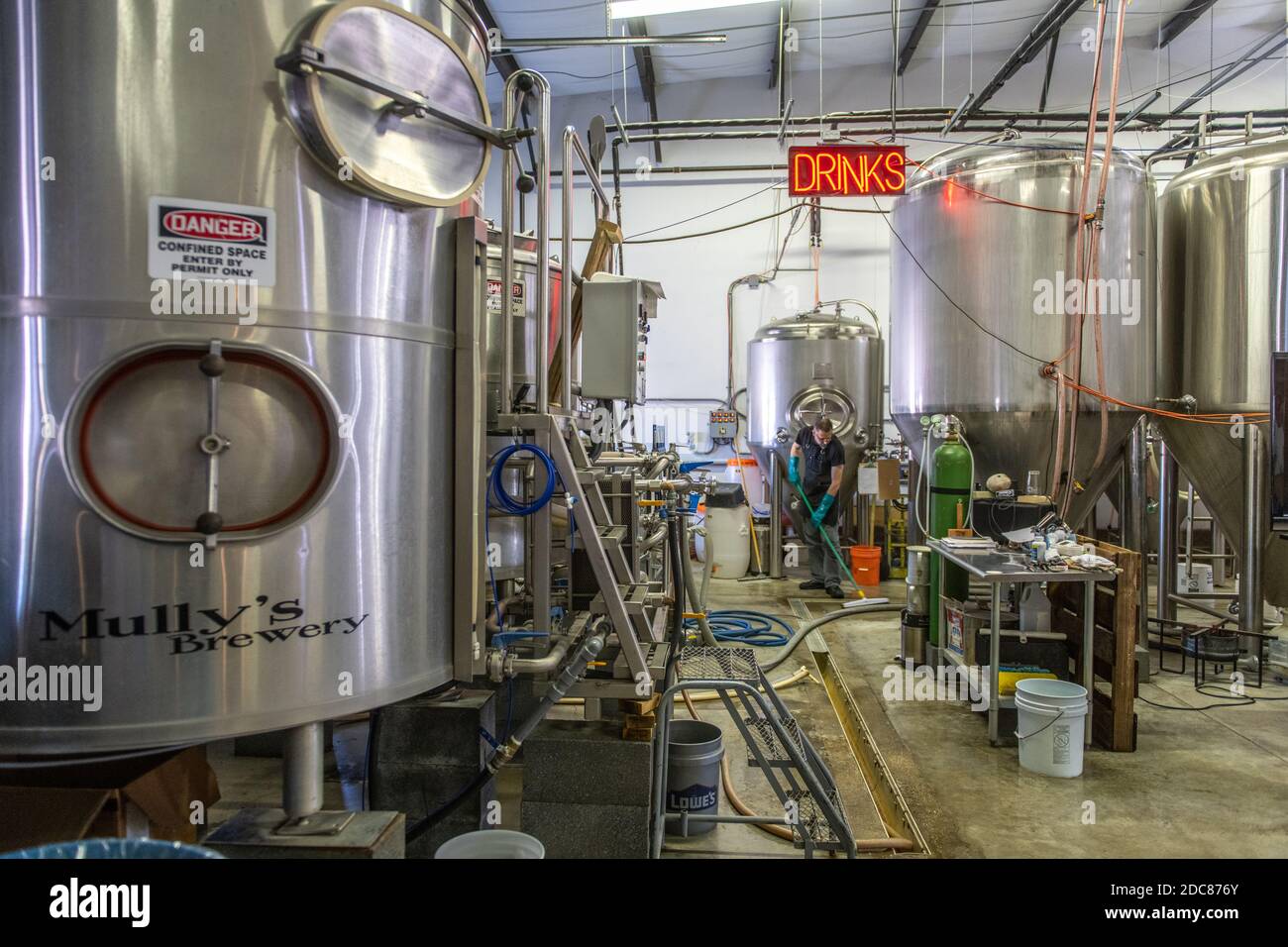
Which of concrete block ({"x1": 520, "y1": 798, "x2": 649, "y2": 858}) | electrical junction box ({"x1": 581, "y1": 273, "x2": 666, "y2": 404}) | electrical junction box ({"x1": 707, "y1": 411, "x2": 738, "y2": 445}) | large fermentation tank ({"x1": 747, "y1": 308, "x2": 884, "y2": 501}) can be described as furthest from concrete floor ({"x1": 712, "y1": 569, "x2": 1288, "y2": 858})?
electrical junction box ({"x1": 707, "y1": 411, "x2": 738, "y2": 445})

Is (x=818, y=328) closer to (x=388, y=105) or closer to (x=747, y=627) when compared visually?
(x=747, y=627)

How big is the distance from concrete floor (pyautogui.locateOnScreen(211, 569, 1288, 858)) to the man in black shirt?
259 cm

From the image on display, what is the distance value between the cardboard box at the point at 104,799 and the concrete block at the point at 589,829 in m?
0.87

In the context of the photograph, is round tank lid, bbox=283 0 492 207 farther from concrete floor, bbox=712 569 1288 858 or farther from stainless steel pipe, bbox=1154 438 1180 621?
stainless steel pipe, bbox=1154 438 1180 621

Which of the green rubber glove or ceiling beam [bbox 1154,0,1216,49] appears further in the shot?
ceiling beam [bbox 1154,0,1216,49]

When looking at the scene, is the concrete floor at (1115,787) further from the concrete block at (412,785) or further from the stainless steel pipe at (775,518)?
the stainless steel pipe at (775,518)

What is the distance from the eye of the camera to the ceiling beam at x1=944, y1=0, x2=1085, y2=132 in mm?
5828

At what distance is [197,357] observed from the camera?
4.90 ft

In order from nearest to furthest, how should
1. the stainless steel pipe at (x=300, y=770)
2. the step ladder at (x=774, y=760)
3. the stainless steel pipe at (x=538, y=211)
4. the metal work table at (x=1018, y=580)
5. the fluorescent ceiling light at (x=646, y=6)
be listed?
the stainless steel pipe at (x=300, y=770) < the stainless steel pipe at (x=538, y=211) < the step ladder at (x=774, y=760) < the metal work table at (x=1018, y=580) < the fluorescent ceiling light at (x=646, y=6)

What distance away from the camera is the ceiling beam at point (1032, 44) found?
5.83 m

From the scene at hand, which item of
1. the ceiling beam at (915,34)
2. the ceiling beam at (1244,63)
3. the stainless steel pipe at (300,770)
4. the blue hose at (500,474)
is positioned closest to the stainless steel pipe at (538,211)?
the blue hose at (500,474)
